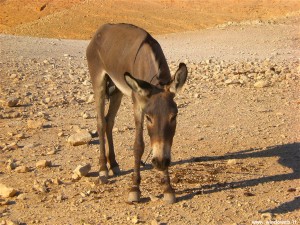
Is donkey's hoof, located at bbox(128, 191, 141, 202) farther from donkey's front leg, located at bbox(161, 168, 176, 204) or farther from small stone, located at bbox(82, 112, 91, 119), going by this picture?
small stone, located at bbox(82, 112, 91, 119)

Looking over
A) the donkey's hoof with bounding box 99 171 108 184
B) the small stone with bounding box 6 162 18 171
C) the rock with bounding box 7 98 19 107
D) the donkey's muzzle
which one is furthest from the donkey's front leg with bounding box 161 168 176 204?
the rock with bounding box 7 98 19 107

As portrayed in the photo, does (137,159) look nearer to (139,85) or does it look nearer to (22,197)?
(139,85)

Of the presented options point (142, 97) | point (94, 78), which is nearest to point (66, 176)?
point (94, 78)

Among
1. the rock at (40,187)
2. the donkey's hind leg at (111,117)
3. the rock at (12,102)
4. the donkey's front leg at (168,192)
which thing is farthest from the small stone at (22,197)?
the rock at (12,102)

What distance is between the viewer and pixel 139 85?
6.42 meters

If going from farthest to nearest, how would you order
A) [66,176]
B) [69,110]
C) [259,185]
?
[69,110]
[66,176]
[259,185]

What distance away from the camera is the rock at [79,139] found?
9625mm

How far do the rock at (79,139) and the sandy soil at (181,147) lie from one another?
4.0 inches

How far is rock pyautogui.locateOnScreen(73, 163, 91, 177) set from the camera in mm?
8039

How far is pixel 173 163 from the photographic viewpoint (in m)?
8.63

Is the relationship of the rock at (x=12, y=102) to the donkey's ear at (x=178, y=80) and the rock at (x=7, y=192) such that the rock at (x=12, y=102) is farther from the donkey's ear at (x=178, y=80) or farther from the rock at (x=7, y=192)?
the donkey's ear at (x=178, y=80)

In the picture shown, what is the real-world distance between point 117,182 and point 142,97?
187 cm

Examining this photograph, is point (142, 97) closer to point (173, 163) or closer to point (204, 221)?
point (204, 221)

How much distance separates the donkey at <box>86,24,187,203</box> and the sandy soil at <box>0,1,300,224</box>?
0.48 m
